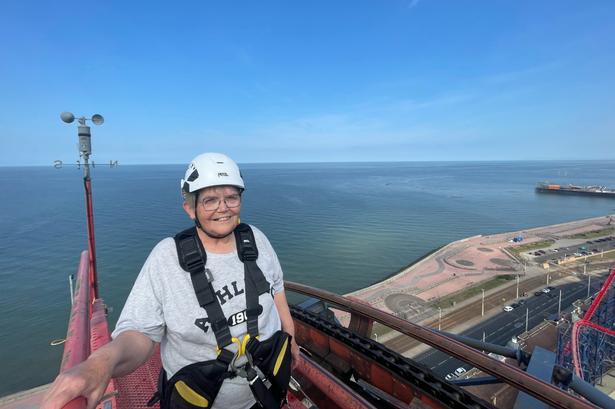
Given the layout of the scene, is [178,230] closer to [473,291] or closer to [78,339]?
[473,291]

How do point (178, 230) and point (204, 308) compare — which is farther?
point (178, 230)

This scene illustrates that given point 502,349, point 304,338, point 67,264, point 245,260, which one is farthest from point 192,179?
point 67,264

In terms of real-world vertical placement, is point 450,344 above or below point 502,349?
above

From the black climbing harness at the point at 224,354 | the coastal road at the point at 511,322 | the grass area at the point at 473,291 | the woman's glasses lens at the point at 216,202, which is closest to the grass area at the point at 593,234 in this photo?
the coastal road at the point at 511,322

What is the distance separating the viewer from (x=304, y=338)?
4.71 meters

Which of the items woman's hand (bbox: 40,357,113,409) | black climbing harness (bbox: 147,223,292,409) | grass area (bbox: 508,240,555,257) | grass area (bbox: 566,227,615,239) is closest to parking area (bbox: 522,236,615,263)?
grass area (bbox: 508,240,555,257)

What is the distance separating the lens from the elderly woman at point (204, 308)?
1.78 m

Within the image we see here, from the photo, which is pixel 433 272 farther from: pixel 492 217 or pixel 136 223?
pixel 136 223

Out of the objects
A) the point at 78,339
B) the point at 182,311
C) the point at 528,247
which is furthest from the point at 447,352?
the point at 528,247

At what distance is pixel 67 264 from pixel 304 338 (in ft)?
136

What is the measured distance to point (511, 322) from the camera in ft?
89.6

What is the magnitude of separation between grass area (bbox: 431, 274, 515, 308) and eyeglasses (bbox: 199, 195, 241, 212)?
32764mm

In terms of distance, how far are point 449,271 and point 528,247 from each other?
18.7 meters

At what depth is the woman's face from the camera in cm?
205
